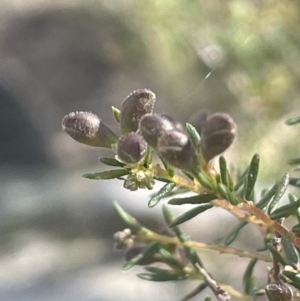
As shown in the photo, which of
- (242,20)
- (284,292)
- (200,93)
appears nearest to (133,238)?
(284,292)

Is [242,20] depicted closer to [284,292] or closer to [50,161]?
[284,292]

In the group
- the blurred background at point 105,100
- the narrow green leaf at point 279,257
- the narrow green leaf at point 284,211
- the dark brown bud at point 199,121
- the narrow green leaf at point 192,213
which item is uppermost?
the blurred background at point 105,100

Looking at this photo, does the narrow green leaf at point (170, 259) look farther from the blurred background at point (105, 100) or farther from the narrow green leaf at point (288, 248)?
the blurred background at point (105, 100)

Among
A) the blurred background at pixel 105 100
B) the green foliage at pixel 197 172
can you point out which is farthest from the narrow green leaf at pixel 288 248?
the blurred background at pixel 105 100

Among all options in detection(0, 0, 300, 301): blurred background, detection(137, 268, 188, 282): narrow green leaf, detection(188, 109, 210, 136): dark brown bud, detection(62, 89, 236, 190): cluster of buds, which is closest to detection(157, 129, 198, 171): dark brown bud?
detection(62, 89, 236, 190): cluster of buds

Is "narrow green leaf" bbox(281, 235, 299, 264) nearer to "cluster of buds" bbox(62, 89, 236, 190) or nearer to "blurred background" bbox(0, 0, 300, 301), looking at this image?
"cluster of buds" bbox(62, 89, 236, 190)

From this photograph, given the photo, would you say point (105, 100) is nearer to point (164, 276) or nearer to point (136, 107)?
point (164, 276)

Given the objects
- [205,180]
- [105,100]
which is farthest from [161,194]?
[105,100]

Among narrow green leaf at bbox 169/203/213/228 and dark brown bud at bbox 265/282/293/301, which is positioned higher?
narrow green leaf at bbox 169/203/213/228
